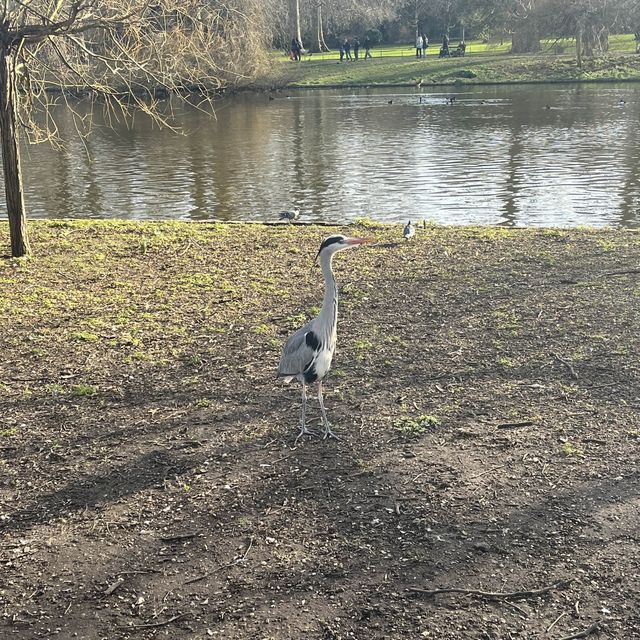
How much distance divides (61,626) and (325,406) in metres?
2.80

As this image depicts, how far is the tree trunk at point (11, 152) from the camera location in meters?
9.41

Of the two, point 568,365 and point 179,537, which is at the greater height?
point 568,365

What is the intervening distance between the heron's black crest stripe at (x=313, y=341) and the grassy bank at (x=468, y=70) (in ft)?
140

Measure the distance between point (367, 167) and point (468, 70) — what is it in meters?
31.5

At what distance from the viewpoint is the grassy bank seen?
1795 inches

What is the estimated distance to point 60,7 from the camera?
391 inches

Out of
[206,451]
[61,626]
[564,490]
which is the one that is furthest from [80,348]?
[564,490]

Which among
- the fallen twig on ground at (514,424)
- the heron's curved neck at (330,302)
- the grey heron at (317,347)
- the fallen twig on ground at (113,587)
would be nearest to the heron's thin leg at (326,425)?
the grey heron at (317,347)

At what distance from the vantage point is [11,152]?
9.74 metres

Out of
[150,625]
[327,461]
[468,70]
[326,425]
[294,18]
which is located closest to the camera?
[150,625]

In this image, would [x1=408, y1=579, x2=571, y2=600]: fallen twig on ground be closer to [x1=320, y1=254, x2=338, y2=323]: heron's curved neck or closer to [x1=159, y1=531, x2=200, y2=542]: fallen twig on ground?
[x1=159, y1=531, x2=200, y2=542]: fallen twig on ground

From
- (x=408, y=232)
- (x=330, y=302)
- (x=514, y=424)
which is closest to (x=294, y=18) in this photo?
(x=408, y=232)

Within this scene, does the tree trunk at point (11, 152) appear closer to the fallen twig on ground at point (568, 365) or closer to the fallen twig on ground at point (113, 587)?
the fallen twig on ground at point (568, 365)

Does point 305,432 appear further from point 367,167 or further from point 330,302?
point 367,167
